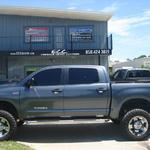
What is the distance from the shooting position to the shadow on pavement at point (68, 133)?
1181 centimetres

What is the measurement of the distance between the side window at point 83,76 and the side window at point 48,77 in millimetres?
326

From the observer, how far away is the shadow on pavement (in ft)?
38.8

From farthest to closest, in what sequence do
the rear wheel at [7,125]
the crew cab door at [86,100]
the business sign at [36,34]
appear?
1. the business sign at [36,34]
2. the crew cab door at [86,100]
3. the rear wheel at [7,125]

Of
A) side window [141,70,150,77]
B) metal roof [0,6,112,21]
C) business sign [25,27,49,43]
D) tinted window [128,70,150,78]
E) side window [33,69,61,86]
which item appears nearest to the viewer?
side window [33,69,61,86]

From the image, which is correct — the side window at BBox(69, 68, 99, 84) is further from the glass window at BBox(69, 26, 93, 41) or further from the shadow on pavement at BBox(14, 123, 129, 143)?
the glass window at BBox(69, 26, 93, 41)

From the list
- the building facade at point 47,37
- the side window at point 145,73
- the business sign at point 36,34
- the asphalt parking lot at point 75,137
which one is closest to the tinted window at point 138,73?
the side window at point 145,73

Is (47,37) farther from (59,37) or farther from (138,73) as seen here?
(138,73)

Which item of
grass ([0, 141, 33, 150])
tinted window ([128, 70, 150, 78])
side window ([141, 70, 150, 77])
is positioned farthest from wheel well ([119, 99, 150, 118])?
side window ([141, 70, 150, 77])

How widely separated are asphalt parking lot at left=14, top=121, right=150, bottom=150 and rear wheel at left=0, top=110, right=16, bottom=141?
423 mm

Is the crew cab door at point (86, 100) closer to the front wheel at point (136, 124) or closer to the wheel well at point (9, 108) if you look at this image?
the front wheel at point (136, 124)

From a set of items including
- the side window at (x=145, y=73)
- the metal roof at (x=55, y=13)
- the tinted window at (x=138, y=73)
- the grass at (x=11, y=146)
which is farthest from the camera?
the metal roof at (x=55, y=13)

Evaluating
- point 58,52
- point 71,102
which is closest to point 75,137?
point 71,102

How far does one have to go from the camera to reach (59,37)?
33312 mm

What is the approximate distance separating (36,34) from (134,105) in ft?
72.2
